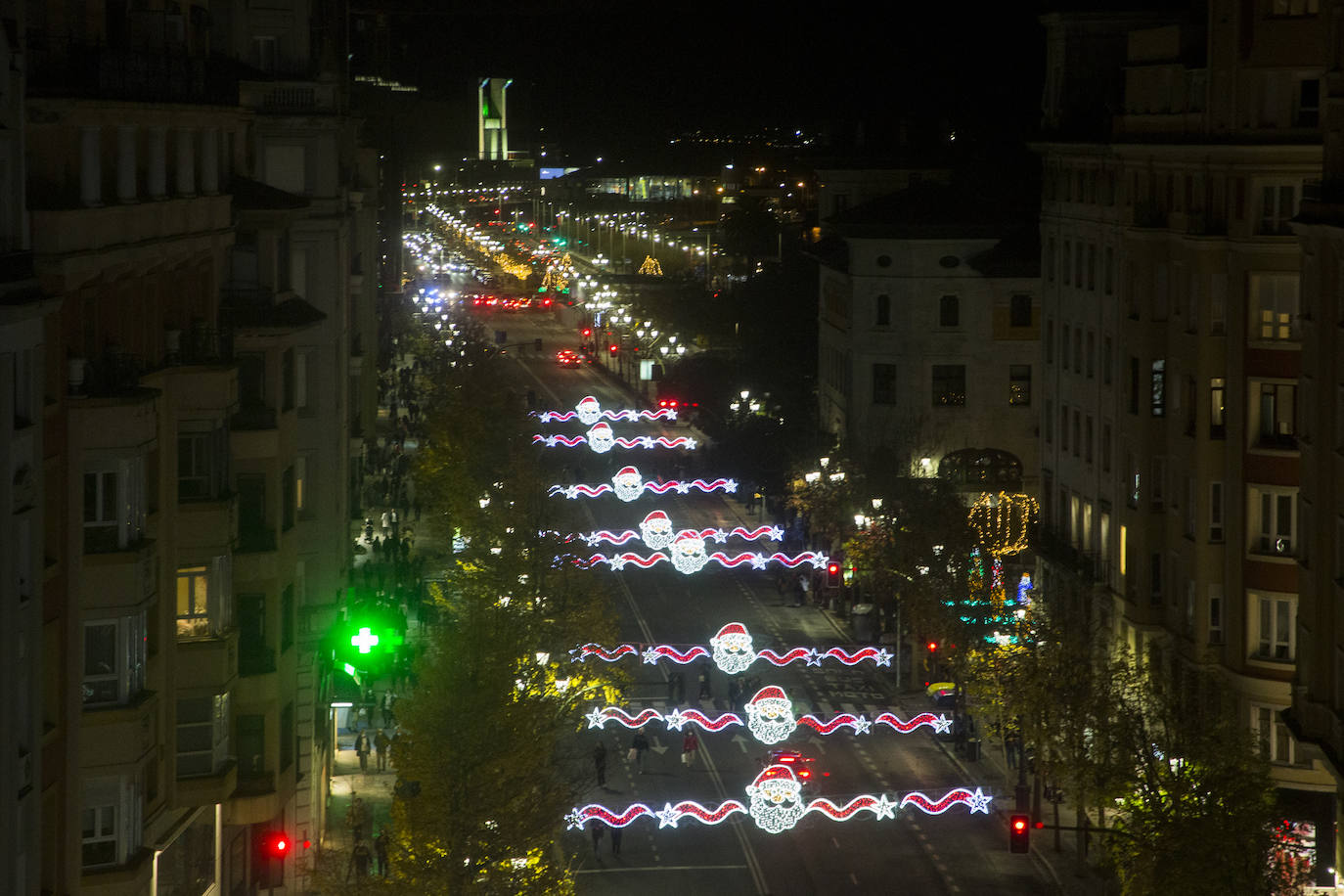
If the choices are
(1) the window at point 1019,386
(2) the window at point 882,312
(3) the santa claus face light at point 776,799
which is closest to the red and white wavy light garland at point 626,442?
(2) the window at point 882,312

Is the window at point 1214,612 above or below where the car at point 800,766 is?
above

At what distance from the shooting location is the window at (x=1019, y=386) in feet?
299

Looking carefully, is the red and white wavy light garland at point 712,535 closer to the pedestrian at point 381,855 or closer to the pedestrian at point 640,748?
the pedestrian at point 640,748

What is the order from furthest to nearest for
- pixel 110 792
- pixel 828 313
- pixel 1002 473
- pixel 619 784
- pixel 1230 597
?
pixel 828 313 < pixel 1002 473 < pixel 619 784 < pixel 1230 597 < pixel 110 792

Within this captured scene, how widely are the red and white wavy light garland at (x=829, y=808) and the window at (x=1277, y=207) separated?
13.7 m

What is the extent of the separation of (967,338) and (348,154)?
3156 centimetres

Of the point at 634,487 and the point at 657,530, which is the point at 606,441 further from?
the point at 657,530

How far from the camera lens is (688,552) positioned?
252 feet

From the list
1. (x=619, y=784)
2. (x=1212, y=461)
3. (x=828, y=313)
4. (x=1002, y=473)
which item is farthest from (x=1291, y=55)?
(x=828, y=313)

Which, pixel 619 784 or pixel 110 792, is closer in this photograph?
pixel 110 792

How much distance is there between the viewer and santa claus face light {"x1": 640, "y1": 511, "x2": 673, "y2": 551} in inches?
3137

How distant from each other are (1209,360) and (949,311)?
4231cm

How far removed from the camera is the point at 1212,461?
51.0 m

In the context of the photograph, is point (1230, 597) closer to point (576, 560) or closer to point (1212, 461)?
point (1212, 461)
